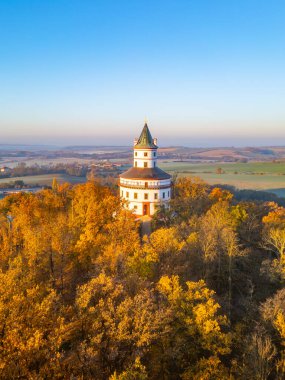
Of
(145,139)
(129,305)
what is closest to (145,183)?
(145,139)

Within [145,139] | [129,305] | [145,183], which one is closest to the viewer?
[129,305]

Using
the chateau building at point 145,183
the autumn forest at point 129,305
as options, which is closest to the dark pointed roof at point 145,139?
the chateau building at point 145,183

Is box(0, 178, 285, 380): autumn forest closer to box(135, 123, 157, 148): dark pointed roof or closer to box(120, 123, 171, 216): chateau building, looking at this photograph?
box(120, 123, 171, 216): chateau building

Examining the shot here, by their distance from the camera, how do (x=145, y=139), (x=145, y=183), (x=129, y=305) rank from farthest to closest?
(x=145, y=139), (x=145, y=183), (x=129, y=305)

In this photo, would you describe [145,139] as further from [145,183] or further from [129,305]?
[129,305]

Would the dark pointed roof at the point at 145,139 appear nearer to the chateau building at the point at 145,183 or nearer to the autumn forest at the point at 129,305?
the chateau building at the point at 145,183

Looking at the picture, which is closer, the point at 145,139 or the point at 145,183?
the point at 145,183

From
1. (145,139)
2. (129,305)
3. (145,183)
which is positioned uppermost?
(145,139)

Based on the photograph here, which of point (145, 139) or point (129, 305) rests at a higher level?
point (145, 139)
